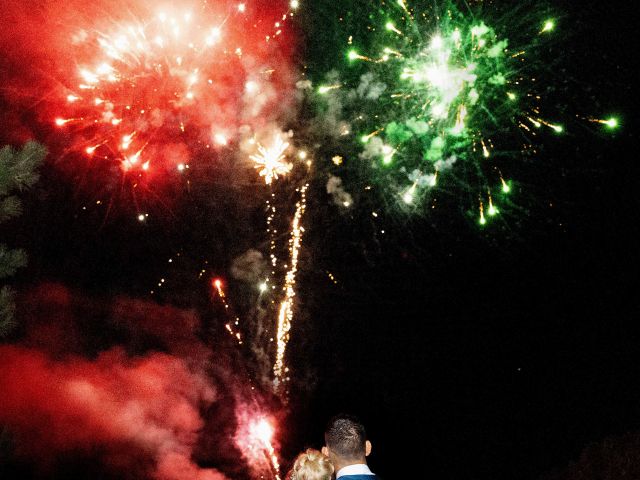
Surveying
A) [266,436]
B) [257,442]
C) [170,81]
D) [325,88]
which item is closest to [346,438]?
[170,81]

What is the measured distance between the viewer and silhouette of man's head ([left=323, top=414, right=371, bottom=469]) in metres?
2.23

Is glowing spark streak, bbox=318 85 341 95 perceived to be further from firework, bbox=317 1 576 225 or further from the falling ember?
the falling ember

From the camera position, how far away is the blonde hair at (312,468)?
2557mm

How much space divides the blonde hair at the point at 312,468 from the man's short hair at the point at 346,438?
1.09 ft

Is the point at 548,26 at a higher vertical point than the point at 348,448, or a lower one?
higher

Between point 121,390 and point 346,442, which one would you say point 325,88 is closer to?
point 121,390

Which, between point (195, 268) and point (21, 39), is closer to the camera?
point (21, 39)

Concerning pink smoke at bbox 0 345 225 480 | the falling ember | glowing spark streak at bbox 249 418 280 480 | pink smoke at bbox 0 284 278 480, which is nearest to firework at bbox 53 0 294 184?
the falling ember

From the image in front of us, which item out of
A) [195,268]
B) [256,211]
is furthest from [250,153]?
[195,268]

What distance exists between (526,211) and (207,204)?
6318 millimetres

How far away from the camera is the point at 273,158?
7.48 metres

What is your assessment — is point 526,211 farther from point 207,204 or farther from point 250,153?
point 207,204

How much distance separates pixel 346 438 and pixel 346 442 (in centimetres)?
2

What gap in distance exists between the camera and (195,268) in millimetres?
8367
